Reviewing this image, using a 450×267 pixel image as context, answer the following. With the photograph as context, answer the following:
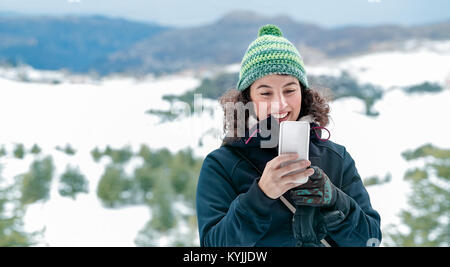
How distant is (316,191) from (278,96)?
21 cm

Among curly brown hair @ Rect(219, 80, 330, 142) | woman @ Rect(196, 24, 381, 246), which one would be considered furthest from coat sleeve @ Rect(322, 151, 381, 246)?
curly brown hair @ Rect(219, 80, 330, 142)

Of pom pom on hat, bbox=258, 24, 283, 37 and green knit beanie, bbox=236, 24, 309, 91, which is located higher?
pom pom on hat, bbox=258, 24, 283, 37

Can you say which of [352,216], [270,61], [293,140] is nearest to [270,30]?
[270,61]

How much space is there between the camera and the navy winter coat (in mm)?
594

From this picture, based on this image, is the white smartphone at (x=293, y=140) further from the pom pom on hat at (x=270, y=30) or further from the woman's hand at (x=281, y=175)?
the pom pom on hat at (x=270, y=30)

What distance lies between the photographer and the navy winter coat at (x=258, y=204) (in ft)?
1.95

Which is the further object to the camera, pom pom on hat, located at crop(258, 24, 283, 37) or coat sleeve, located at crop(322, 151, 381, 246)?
pom pom on hat, located at crop(258, 24, 283, 37)

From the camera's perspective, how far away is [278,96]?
69cm

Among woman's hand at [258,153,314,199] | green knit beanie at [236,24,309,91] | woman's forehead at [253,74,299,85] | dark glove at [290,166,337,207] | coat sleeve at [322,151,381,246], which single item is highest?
green knit beanie at [236,24,309,91]

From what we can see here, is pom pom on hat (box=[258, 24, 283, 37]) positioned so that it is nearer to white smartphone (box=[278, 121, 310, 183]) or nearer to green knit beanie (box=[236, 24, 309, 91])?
green knit beanie (box=[236, 24, 309, 91])
